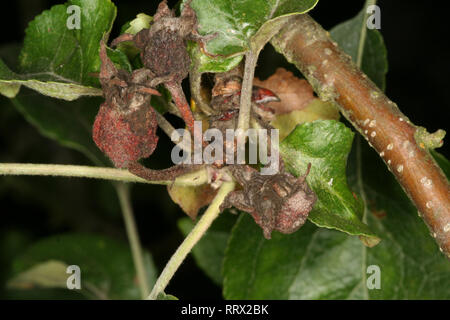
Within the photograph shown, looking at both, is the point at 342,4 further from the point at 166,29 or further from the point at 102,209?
the point at 166,29

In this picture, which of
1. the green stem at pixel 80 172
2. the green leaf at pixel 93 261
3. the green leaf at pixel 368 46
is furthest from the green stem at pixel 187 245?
the green leaf at pixel 93 261

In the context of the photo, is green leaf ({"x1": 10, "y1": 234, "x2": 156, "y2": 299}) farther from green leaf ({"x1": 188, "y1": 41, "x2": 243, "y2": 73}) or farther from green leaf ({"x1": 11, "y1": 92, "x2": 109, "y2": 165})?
green leaf ({"x1": 188, "y1": 41, "x2": 243, "y2": 73})

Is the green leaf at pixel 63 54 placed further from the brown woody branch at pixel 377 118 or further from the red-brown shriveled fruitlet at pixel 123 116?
the brown woody branch at pixel 377 118

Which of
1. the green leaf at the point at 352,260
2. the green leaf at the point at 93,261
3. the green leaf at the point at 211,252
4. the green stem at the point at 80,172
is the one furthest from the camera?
the green leaf at the point at 93,261

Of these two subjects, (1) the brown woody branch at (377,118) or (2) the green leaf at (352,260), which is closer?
(1) the brown woody branch at (377,118)

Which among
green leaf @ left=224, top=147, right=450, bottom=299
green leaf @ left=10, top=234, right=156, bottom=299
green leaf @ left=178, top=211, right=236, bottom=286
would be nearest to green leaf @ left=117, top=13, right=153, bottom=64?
green leaf @ left=224, top=147, right=450, bottom=299
